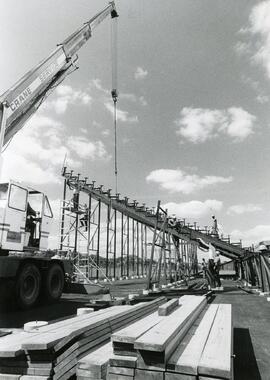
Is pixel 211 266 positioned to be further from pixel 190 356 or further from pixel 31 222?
pixel 190 356

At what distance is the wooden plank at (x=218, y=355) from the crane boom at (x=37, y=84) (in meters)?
5.54

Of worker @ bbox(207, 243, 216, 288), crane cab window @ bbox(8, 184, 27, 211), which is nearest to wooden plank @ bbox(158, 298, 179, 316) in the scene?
crane cab window @ bbox(8, 184, 27, 211)

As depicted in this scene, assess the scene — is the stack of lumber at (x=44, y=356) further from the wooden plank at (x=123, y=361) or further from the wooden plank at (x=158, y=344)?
the wooden plank at (x=158, y=344)

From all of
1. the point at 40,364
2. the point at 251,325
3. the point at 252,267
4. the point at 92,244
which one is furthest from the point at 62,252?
the point at 40,364

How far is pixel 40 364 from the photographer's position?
113 inches

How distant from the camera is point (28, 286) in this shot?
920cm

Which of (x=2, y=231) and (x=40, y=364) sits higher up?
(x=2, y=231)

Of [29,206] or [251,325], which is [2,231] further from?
[251,325]

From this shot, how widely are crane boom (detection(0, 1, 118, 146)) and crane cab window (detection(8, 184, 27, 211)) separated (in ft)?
4.69

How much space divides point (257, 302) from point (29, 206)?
8.07 m

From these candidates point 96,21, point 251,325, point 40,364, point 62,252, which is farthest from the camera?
point 62,252

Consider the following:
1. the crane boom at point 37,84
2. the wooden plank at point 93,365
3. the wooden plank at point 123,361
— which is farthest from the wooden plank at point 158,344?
the crane boom at point 37,84

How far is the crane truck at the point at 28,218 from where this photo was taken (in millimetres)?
8117

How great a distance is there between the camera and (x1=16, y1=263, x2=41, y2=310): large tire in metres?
8.48
